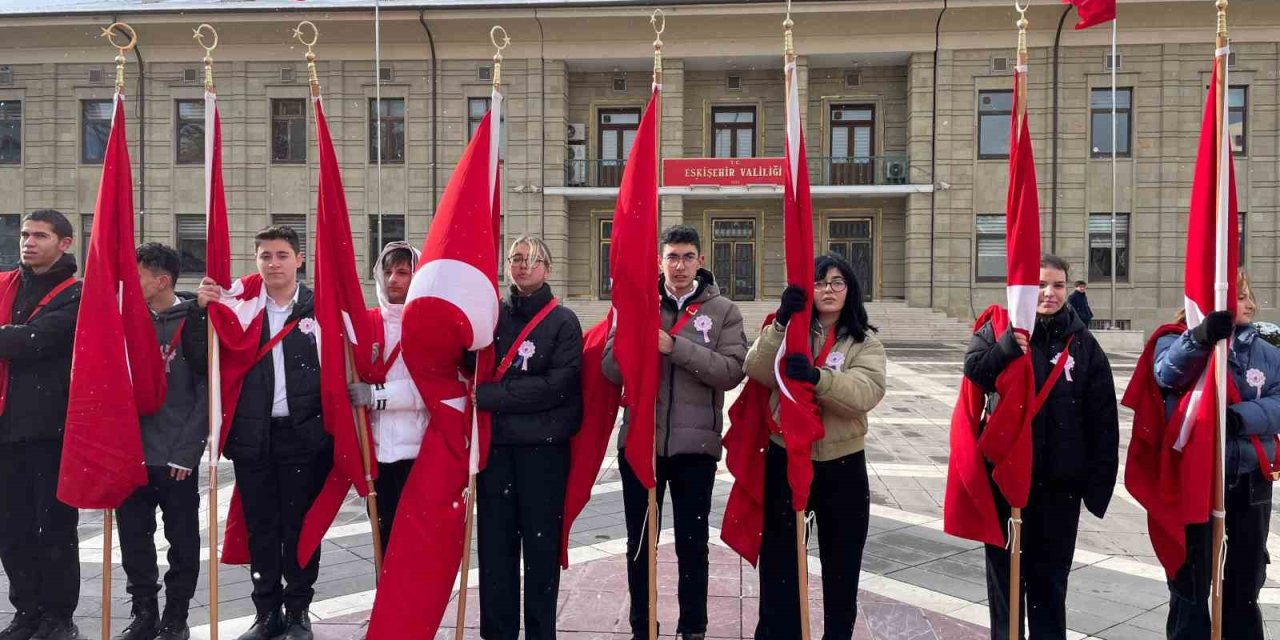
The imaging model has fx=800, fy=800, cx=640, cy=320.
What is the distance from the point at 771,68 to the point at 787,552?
82.3 ft

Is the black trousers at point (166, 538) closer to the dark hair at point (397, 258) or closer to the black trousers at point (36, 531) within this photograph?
the black trousers at point (36, 531)

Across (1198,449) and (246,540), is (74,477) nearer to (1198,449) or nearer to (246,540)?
(246,540)

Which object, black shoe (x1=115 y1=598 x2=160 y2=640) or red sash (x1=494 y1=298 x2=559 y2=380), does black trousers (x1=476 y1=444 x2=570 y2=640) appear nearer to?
red sash (x1=494 y1=298 x2=559 y2=380)

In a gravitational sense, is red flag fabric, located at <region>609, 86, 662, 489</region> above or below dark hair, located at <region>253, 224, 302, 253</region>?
below

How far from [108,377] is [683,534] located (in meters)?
2.69

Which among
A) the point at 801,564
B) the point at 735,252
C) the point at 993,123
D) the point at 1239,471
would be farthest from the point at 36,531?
the point at 993,123

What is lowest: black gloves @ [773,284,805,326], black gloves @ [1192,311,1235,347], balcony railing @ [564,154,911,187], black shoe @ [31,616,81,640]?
black shoe @ [31,616,81,640]

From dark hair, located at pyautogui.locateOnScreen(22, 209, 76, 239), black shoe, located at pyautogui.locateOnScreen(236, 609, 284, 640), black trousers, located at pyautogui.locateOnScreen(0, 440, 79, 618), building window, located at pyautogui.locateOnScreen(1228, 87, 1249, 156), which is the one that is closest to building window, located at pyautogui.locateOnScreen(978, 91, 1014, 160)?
building window, located at pyautogui.locateOnScreen(1228, 87, 1249, 156)

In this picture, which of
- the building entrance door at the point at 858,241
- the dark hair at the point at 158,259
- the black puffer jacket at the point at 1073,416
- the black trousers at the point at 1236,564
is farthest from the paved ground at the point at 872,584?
the building entrance door at the point at 858,241

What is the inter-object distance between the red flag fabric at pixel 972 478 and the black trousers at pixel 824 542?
44cm

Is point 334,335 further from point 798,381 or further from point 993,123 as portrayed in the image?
point 993,123

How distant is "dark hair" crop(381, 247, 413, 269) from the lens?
3.92m

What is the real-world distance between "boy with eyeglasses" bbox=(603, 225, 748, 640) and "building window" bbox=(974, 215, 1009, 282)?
78.5 feet

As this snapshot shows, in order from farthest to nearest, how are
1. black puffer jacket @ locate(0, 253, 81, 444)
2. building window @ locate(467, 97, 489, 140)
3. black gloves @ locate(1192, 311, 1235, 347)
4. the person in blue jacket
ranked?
building window @ locate(467, 97, 489, 140)
black puffer jacket @ locate(0, 253, 81, 444)
the person in blue jacket
black gloves @ locate(1192, 311, 1235, 347)
